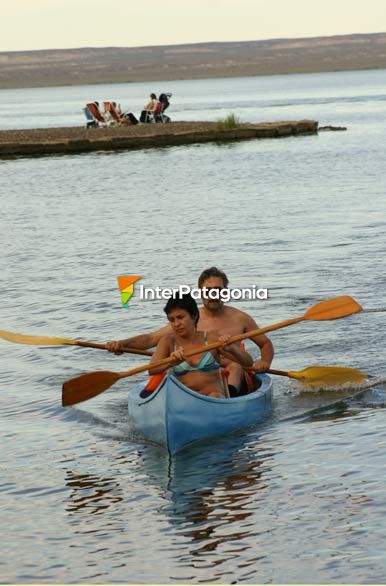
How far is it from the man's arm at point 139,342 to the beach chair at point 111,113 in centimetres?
4224

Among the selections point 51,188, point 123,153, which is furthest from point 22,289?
point 123,153

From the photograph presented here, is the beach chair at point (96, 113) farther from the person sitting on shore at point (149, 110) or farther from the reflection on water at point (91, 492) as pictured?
Answer: the reflection on water at point (91, 492)

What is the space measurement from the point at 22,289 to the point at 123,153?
92.5ft

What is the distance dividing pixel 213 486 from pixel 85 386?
8.02ft

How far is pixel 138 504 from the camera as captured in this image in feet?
36.2

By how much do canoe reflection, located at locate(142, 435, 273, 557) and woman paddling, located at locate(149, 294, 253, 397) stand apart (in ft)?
1.70

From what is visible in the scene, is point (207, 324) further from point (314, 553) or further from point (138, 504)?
point (314, 553)

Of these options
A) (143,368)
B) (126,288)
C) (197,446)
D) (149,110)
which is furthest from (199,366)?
(149,110)

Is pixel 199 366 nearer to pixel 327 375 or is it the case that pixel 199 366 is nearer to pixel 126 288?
pixel 327 375

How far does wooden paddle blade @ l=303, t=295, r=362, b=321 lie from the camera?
13898 millimetres

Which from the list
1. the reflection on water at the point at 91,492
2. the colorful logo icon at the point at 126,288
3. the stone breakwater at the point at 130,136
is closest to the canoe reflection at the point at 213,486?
the reflection on water at the point at 91,492

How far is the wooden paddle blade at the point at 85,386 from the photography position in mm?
13266

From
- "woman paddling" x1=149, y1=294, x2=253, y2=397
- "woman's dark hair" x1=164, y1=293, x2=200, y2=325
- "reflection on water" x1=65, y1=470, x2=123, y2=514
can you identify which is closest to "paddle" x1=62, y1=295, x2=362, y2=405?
"woman paddling" x1=149, y1=294, x2=253, y2=397

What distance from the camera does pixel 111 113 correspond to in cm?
5581
